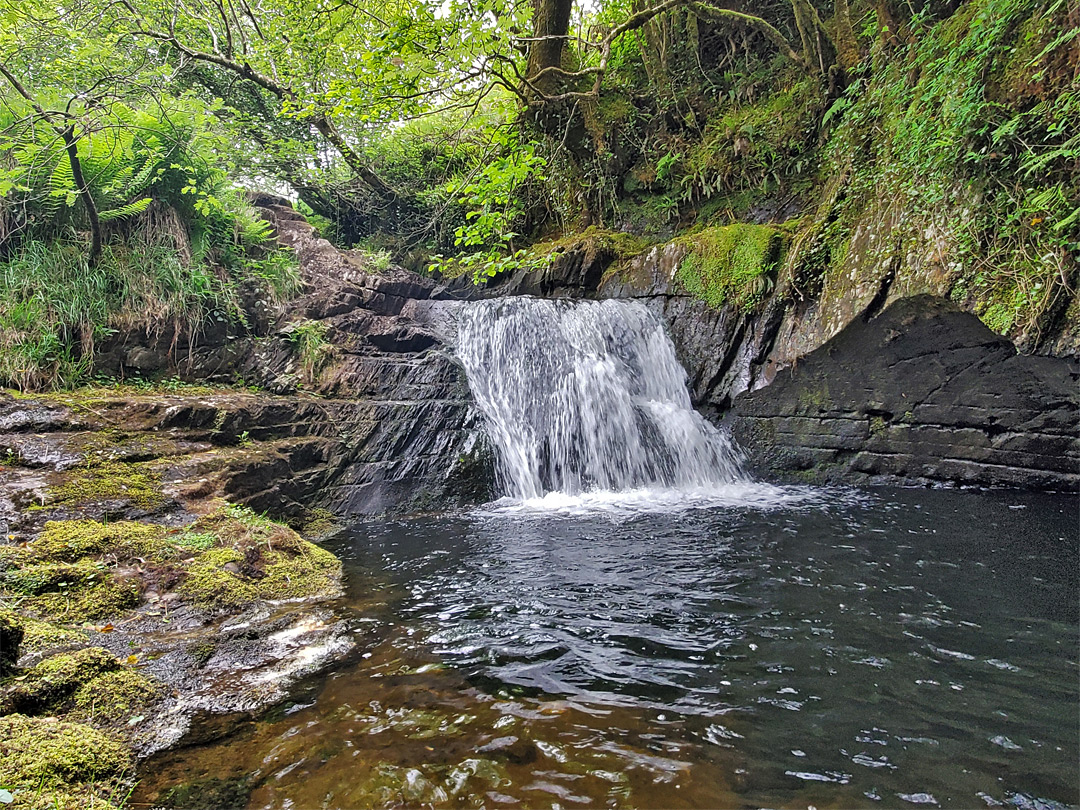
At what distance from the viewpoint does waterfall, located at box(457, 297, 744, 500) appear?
6.67 m

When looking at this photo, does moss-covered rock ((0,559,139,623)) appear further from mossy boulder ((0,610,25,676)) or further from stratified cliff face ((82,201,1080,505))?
stratified cliff face ((82,201,1080,505))

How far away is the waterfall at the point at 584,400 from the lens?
263 inches

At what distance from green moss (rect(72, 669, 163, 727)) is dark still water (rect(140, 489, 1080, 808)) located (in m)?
0.34

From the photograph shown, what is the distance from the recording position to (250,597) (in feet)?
9.75

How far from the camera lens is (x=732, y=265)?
7223mm

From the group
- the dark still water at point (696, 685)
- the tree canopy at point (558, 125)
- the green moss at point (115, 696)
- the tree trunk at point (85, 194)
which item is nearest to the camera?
the dark still water at point (696, 685)

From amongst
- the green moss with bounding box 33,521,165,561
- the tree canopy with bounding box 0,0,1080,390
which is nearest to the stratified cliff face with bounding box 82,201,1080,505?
the tree canopy with bounding box 0,0,1080,390

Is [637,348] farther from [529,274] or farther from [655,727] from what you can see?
[655,727]

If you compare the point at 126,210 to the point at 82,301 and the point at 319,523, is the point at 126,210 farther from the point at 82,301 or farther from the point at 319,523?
the point at 319,523

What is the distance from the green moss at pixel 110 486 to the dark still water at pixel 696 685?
1.72m

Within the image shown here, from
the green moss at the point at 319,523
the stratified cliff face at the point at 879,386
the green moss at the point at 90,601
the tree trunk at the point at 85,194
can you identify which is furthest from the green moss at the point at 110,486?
the stratified cliff face at the point at 879,386

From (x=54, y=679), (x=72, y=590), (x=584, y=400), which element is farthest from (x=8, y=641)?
(x=584, y=400)

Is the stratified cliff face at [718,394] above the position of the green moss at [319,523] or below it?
above

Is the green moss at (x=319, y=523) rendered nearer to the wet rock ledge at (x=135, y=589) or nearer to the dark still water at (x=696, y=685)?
the wet rock ledge at (x=135, y=589)
